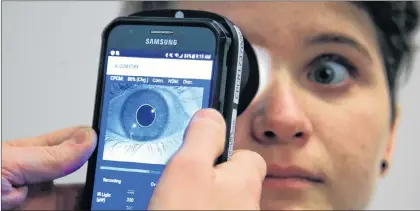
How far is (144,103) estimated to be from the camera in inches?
18.2

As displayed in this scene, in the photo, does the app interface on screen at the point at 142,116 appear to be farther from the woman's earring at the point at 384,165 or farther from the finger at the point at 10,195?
the woman's earring at the point at 384,165

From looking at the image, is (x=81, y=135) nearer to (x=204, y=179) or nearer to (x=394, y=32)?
(x=204, y=179)

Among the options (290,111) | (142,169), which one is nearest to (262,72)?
(290,111)

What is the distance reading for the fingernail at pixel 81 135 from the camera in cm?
49

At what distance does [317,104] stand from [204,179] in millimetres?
268

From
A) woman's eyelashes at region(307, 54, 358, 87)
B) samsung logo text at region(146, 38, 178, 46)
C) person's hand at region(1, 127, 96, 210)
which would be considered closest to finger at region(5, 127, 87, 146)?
person's hand at region(1, 127, 96, 210)

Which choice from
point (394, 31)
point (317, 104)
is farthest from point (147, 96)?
point (394, 31)

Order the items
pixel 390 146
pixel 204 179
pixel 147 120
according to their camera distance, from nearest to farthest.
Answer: pixel 204 179, pixel 147 120, pixel 390 146

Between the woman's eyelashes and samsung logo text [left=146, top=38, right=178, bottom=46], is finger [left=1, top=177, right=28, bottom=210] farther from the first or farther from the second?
the woman's eyelashes

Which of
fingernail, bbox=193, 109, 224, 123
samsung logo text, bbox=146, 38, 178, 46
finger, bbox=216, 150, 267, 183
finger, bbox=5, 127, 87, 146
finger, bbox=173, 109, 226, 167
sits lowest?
→ finger, bbox=5, 127, 87, 146

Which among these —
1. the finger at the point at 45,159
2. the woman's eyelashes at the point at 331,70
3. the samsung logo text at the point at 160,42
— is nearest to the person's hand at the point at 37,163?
the finger at the point at 45,159

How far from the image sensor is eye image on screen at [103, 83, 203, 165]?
1.48 ft

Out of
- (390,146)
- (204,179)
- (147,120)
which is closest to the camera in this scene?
(204,179)

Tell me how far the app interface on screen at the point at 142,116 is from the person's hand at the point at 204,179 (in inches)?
3.4
